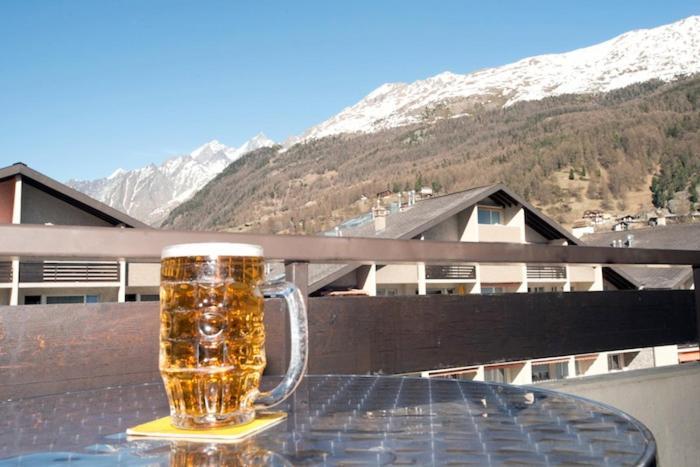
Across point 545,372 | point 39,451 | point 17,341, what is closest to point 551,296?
point 17,341

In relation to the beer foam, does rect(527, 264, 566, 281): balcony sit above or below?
above

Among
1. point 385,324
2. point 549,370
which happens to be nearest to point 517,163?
point 549,370

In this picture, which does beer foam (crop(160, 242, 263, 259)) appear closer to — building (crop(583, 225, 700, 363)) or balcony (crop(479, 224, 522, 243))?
balcony (crop(479, 224, 522, 243))

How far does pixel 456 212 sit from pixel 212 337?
17108mm

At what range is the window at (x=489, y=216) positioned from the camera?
1920cm

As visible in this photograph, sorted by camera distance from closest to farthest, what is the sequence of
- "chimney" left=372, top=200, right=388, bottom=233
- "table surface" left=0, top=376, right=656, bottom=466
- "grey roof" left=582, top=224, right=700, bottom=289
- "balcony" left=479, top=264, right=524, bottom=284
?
"table surface" left=0, top=376, right=656, bottom=466
"chimney" left=372, top=200, right=388, bottom=233
"balcony" left=479, top=264, right=524, bottom=284
"grey roof" left=582, top=224, right=700, bottom=289

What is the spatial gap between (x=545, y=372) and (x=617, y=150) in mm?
39638

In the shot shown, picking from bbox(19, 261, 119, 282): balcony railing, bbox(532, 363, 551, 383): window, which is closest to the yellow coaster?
bbox(19, 261, 119, 282): balcony railing

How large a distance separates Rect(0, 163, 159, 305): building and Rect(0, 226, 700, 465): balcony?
1303 cm

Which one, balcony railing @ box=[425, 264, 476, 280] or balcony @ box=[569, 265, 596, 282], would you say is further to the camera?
balcony @ box=[569, 265, 596, 282]

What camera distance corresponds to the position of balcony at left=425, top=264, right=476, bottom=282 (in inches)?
695

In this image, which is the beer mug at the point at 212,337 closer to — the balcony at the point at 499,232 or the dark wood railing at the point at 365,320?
the dark wood railing at the point at 365,320

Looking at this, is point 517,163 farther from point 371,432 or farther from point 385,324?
point 371,432

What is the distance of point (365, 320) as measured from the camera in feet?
4.35
